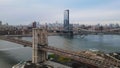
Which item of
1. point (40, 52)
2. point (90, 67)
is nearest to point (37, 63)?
point (40, 52)

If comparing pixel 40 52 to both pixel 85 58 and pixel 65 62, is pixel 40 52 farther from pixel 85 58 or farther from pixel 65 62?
pixel 85 58

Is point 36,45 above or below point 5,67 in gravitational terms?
above

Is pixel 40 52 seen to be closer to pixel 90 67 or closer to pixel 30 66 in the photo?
pixel 30 66

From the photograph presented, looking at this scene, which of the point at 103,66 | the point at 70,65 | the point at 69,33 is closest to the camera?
the point at 103,66

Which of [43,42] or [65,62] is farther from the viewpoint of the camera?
[43,42]

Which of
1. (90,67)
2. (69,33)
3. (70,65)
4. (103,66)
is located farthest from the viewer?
(69,33)

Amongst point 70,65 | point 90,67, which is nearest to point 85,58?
point 90,67

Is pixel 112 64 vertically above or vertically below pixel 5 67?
above

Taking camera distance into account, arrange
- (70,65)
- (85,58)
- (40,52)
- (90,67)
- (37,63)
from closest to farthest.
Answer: (85,58)
(90,67)
(70,65)
(37,63)
(40,52)

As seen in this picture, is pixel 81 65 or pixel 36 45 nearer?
pixel 81 65

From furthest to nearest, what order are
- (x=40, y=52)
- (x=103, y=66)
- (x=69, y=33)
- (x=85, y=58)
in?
(x=69, y=33)
(x=40, y=52)
(x=85, y=58)
(x=103, y=66)
